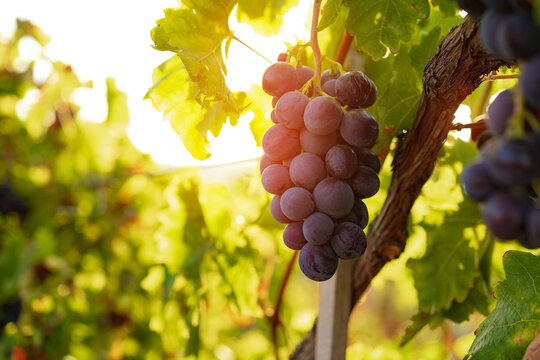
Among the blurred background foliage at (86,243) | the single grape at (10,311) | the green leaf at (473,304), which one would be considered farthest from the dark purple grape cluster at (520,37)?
the single grape at (10,311)

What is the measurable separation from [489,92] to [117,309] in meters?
1.68

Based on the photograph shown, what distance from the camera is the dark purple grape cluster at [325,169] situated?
1.60ft

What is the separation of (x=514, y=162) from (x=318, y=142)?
0.85 ft

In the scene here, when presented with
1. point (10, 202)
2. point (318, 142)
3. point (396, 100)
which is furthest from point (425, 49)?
point (10, 202)

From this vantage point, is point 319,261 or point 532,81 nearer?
point 532,81

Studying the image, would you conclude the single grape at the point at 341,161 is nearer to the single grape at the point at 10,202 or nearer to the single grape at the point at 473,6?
the single grape at the point at 473,6

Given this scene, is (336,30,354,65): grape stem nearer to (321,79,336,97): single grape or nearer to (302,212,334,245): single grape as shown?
(321,79,336,97): single grape

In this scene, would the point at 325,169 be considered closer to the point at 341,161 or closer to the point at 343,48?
the point at 341,161

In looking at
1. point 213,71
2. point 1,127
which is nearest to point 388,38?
point 213,71

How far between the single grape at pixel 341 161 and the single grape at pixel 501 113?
7.7 inches

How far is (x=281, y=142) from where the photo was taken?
0.52m

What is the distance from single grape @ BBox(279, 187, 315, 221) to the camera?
0.50 m

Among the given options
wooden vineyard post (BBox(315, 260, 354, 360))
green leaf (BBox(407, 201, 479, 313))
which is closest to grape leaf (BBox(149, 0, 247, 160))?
wooden vineyard post (BBox(315, 260, 354, 360))

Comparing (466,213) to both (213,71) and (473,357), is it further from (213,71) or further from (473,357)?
(213,71)
